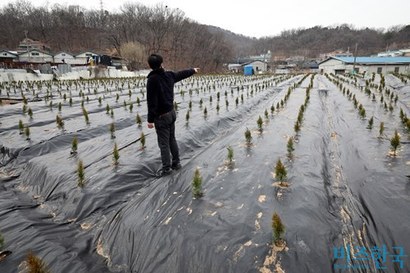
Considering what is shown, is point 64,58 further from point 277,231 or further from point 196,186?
point 277,231

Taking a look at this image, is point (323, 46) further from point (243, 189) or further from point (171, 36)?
point (243, 189)

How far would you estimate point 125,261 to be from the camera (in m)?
2.61

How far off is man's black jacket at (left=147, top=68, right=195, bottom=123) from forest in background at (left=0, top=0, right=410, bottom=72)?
51510 mm

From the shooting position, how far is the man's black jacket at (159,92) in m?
4.00

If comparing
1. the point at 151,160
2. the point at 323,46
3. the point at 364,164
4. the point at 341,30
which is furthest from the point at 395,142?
the point at 341,30

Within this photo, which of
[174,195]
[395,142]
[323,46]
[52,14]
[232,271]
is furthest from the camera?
[323,46]

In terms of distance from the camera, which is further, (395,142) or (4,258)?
(395,142)

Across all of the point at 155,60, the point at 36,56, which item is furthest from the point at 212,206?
the point at 36,56

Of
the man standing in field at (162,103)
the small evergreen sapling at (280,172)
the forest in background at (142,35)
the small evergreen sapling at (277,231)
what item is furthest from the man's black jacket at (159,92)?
the forest in background at (142,35)

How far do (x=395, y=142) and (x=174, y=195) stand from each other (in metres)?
3.96

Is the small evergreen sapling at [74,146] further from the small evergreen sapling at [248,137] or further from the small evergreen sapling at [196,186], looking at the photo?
the small evergreen sapling at [248,137]

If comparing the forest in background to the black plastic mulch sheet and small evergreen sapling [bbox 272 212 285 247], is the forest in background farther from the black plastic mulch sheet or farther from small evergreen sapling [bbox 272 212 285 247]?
small evergreen sapling [bbox 272 212 285 247]

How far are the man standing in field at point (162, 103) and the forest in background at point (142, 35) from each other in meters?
51.5

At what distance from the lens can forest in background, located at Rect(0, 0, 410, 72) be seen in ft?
200
